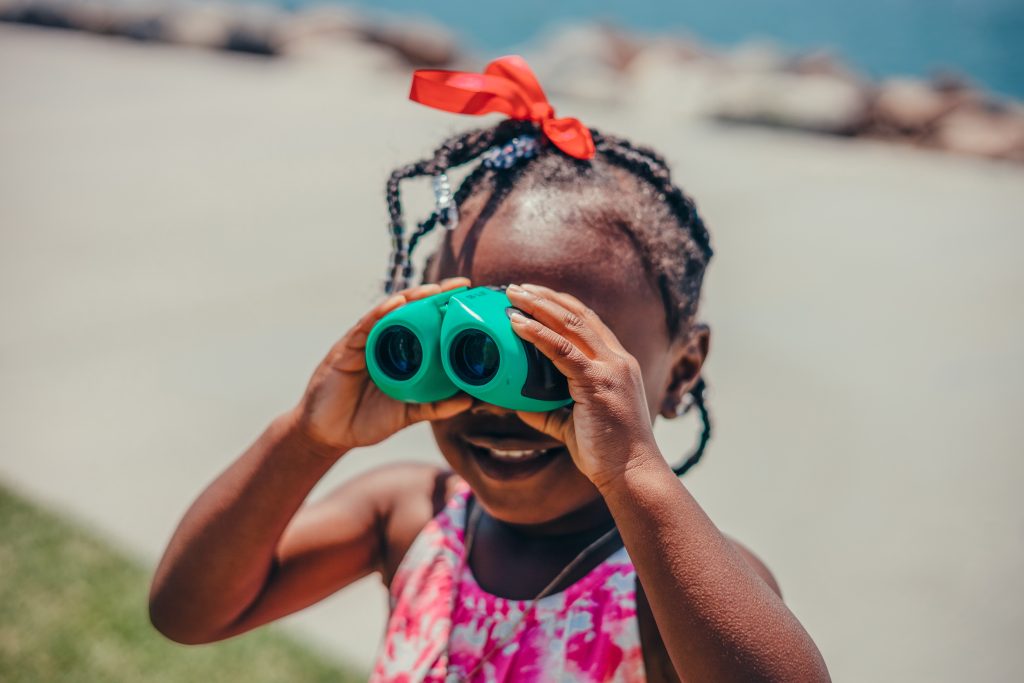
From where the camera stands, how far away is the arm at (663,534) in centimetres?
135

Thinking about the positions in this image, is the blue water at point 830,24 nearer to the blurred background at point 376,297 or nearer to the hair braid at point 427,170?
the blurred background at point 376,297

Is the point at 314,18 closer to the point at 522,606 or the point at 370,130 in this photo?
the point at 370,130

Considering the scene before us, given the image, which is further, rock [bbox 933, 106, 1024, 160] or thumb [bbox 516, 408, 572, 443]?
rock [bbox 933, 106, 1024, 160]

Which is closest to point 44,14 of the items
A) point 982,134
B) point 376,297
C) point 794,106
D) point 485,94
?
point 794,106

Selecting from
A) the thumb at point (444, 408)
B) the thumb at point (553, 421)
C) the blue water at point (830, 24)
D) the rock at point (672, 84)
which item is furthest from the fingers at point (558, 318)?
the blue water at point (830, 24)

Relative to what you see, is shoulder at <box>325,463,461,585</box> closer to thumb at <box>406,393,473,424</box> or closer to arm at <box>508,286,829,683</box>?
thumb at <box>406,393,473,424</box>

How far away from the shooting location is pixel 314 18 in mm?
14445

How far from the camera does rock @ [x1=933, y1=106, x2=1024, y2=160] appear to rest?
870 cm

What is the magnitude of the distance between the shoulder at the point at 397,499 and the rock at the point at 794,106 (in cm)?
803

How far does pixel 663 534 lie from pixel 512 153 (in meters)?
0.70

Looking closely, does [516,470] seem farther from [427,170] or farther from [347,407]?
[427,170]

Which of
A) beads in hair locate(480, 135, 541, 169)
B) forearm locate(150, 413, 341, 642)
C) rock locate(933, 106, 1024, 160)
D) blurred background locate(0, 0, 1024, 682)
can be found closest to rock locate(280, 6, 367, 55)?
blurred background locate(0, 0, 1024, 682)

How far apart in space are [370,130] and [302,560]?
747 centimetres

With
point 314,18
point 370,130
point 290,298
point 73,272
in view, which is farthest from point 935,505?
point 314,18
